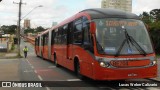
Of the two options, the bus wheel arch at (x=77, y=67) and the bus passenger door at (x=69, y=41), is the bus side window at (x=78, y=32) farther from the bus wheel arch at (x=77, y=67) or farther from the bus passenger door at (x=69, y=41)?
the bus passenger door at (x=69, y=41)

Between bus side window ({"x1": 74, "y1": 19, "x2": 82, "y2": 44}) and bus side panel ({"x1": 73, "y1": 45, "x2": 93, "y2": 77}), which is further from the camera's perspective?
bus side window ({"x1": 74, "y1": 19, "x2": 82, "y2": 44})

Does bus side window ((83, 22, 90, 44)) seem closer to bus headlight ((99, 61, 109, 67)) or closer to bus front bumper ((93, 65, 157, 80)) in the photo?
bus headlight ((99, 61, 109, 67))

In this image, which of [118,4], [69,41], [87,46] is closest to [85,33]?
[87,46]

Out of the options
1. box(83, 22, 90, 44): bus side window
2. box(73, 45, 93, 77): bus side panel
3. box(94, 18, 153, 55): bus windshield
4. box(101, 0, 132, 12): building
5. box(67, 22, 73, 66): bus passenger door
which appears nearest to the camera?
box(94, 18, 153, 55): bus windshield

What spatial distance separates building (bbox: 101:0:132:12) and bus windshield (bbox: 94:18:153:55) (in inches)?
953

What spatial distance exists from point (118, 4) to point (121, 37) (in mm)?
25559

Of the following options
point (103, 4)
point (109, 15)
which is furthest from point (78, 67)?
point (103, 4)

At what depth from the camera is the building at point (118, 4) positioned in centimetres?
3731

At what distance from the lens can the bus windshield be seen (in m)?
12.4

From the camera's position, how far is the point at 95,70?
12.3m

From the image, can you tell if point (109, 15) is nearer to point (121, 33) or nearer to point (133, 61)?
point (121, 33)

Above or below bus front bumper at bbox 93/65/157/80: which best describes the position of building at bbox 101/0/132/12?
above

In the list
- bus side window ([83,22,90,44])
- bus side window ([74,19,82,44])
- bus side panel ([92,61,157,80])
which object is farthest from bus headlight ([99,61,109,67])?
bus side window ([74,19,82,44])

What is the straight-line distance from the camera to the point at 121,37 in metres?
12.6
